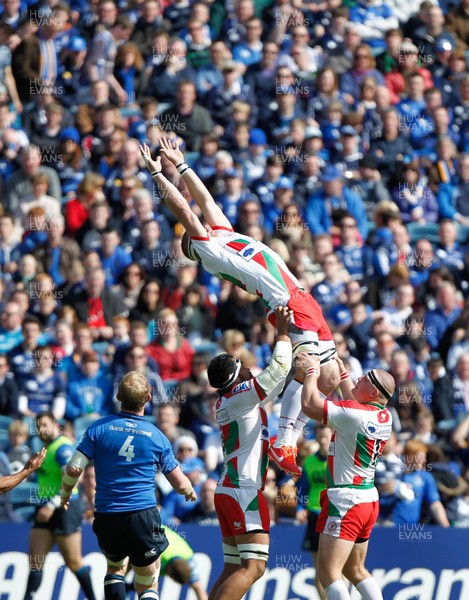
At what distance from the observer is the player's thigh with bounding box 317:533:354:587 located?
31.8 ft

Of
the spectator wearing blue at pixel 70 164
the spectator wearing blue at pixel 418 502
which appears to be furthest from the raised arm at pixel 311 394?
Answer: the spectator wearing blue at pixel 70 164

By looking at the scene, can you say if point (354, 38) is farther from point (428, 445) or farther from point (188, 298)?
point (428, 445)

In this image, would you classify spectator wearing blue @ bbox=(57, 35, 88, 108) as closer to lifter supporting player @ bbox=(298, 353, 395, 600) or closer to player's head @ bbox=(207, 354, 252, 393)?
lifter supporting player @ bbox=(298, 353, 395, 600)

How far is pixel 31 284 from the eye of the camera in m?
16.0

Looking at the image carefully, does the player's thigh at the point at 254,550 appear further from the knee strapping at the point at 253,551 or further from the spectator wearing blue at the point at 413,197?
the spectator wearing blue at the point at 413,197

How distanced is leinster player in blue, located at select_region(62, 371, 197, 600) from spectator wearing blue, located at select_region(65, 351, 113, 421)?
215 inches

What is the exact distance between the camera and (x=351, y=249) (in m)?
16.9

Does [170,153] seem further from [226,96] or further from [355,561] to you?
[226,96]

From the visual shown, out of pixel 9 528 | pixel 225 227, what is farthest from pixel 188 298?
pixel 225 227

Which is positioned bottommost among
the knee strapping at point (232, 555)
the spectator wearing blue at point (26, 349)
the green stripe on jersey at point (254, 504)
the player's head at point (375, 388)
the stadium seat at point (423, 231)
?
the spectator wearing blue at point (26, 349)

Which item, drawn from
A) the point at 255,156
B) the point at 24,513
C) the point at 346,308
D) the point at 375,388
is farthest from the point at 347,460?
the point at 255,156

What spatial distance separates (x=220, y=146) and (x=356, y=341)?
3.74 metres

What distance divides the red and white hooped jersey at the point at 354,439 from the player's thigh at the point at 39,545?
154 inches

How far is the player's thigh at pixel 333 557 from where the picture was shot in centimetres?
969
